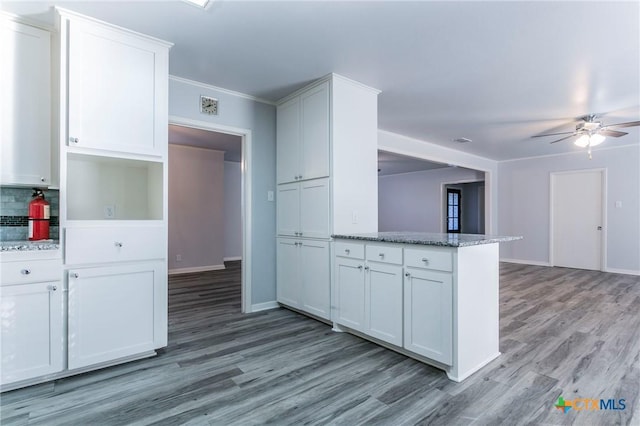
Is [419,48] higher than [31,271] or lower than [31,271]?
higher

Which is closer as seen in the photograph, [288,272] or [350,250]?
[350,250]

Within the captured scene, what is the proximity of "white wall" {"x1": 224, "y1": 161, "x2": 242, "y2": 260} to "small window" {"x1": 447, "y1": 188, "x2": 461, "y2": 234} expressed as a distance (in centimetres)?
590

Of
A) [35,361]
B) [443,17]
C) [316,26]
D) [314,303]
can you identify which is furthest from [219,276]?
[443,17]

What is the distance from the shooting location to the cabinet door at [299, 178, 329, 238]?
318 centimetres

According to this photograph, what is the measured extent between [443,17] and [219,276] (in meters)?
5.09

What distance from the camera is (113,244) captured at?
2287 millimetres

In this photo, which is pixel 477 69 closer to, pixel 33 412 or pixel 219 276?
pixel 33 412

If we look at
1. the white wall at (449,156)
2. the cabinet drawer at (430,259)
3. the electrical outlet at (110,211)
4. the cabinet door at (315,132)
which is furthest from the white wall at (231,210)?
the cabinet drawer at (430,259)

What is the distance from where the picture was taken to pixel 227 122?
349cm

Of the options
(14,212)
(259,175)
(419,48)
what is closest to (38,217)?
(14,212)

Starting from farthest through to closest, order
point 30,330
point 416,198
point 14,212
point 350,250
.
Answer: point 416,198 < point 350,250 < point 14,212 < point 30,330

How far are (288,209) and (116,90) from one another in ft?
6.27

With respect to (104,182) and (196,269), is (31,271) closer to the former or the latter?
(104,182)

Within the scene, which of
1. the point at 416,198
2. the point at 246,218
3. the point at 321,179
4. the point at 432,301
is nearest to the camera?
the point at 432,301
